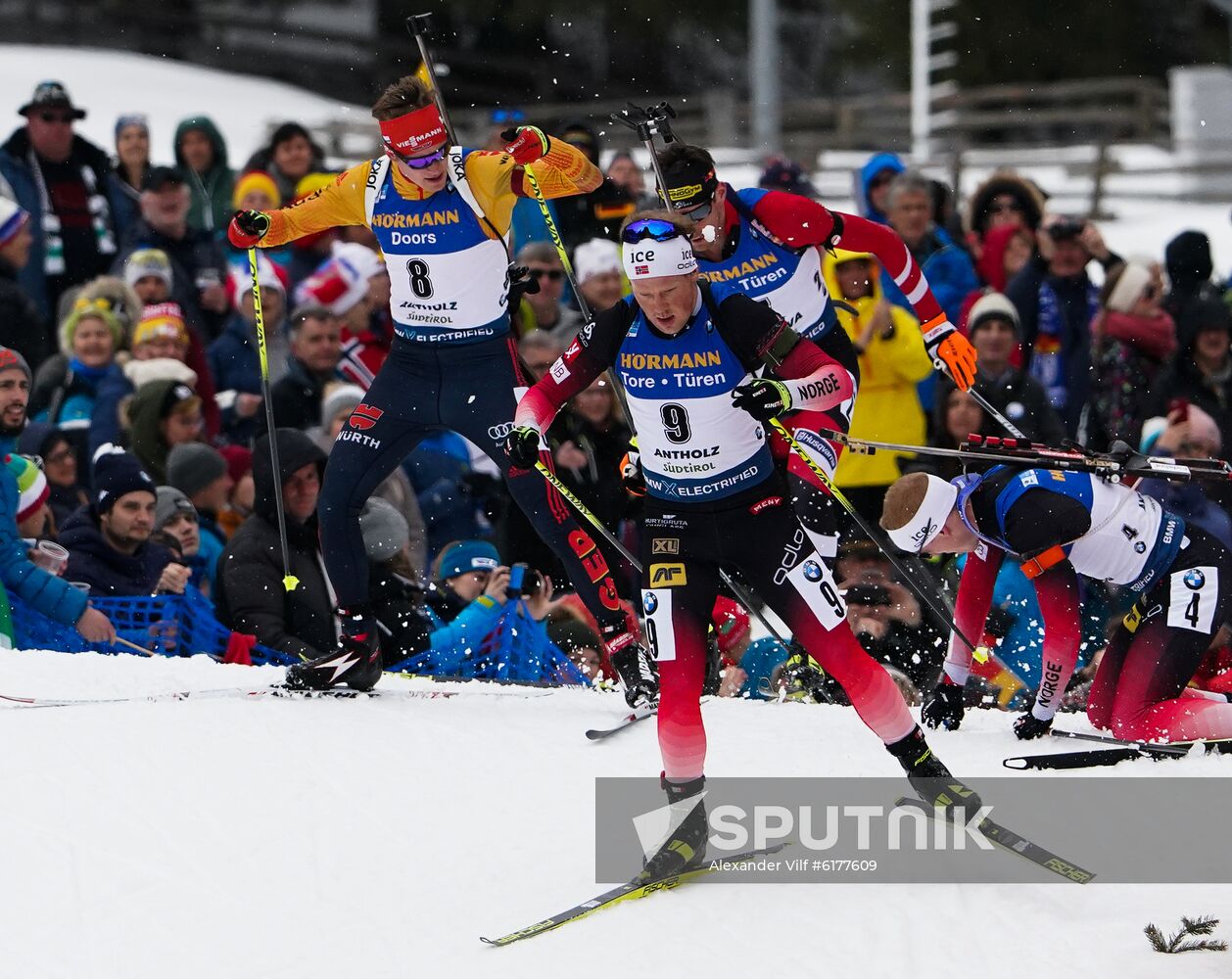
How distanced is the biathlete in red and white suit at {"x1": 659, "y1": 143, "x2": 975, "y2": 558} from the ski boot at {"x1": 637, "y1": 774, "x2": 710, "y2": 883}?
1798mm

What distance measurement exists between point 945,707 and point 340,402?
361 centimetres

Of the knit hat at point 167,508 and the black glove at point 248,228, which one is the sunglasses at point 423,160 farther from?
the knit hat at point 167,508

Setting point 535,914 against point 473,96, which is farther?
point 473,96

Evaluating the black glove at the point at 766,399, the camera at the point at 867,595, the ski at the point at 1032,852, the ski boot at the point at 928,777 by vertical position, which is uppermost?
the black glove at the point at 766,399

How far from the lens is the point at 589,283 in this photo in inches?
376

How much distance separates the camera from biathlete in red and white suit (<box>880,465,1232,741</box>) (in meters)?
6.02

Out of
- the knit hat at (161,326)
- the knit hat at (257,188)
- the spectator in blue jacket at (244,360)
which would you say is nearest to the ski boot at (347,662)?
the spectator in blue jacket at (244,360)

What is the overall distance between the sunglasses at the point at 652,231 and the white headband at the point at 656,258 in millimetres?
13

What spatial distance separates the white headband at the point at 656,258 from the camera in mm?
5277

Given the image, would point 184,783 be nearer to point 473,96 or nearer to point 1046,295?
point 1046,295

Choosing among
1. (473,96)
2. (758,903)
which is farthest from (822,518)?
(473,96)

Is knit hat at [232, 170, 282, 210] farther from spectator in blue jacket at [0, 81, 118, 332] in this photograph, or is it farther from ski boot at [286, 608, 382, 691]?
ski boot at [286, 608, 382, 691]

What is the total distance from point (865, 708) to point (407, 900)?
1.49m

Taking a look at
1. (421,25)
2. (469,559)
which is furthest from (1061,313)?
(421,25)
